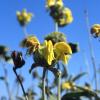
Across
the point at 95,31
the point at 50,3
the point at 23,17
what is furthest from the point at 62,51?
the point at 23,17

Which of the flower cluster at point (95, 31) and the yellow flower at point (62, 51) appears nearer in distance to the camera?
the yellow flower at point (62, 51)

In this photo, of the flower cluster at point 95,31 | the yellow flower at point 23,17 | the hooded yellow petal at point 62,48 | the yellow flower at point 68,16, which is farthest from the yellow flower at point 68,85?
the yellow flower at point 23,17

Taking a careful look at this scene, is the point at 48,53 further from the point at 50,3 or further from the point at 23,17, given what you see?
the point at 23,17

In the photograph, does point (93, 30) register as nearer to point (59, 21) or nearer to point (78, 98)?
point (78, 98)

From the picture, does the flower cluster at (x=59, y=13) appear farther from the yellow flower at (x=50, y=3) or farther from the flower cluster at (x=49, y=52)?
the flower cluster at (x=49, y=52)

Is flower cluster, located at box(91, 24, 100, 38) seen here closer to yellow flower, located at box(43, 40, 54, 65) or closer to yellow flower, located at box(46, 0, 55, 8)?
yellow flower, located at box(43, 40, 54, 65)

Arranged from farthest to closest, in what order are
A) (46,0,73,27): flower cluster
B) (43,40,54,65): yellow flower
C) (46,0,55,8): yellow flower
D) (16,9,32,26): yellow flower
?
(16,9,32,26): yellow flower, (46,0,55,8): yellow flower, (46,0,73,27): flower cluster, (43,40,54,65): yellow flower

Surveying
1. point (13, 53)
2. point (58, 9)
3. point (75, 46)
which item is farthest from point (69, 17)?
point (13, 53)

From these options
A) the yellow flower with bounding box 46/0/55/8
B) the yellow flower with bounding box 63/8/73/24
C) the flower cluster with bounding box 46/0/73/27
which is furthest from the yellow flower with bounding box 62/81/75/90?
the yellow flower with bounding box 46/0/55/8
